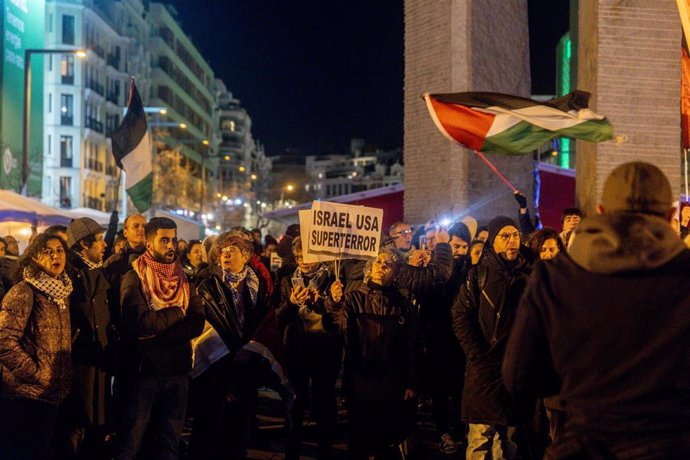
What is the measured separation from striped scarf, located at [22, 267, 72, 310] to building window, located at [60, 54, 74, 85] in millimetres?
67340

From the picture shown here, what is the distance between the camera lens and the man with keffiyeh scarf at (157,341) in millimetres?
6289

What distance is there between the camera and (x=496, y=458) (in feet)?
21.5

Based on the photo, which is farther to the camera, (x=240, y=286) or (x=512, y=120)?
(x=512, y=120)

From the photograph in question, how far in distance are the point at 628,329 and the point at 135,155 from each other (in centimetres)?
1042

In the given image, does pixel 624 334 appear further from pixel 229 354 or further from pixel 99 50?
pixel 99 50

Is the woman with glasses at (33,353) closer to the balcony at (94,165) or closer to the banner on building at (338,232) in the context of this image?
the banner on building at (338,232)

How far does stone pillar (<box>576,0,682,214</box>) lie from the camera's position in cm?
1065

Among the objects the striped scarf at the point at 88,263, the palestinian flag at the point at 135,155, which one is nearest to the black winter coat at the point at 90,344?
the striped scarf at the point at 88,263

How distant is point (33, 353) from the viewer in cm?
589

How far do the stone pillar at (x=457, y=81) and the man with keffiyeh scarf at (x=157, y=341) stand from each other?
972 cm

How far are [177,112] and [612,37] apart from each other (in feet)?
306

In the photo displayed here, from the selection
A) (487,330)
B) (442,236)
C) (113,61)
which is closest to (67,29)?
(113,61)

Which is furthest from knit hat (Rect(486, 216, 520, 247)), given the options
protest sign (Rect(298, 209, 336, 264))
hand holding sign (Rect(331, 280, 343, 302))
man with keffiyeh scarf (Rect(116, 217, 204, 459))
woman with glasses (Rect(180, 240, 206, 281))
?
woman with glasses (Rect(180, 240, 206, 281))

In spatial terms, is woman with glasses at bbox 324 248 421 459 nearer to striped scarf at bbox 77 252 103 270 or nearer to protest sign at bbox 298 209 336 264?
protest sign at bbox 298 209 336 264
